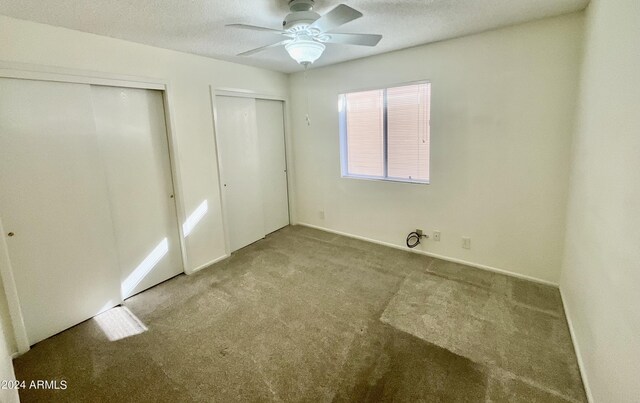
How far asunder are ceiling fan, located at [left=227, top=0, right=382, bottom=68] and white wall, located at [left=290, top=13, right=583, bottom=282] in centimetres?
146

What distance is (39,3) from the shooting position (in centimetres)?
181

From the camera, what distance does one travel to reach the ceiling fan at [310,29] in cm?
172

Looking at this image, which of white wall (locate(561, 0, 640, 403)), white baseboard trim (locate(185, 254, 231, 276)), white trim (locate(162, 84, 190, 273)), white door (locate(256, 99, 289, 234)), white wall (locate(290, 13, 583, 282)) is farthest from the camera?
white door (locate(256, 99, 289, 234))

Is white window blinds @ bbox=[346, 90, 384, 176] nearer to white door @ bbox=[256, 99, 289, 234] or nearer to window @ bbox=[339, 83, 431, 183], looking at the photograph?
window @ bbox=[339, 83, 431, 183]

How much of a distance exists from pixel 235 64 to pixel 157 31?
1.26 metres

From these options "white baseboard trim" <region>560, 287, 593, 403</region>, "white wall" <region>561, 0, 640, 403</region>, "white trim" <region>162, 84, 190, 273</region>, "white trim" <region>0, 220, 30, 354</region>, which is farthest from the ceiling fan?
"white baseboard trim" <region>560, 287, 593, 403</region>

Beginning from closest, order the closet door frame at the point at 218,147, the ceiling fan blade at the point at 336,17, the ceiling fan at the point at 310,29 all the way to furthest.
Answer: the ceiling fan blade at the point at 336,17
the ceiling fan at the point at 310,29
the closet door frame at the point at 218,147

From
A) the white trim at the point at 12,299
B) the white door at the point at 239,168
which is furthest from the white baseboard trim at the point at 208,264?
the white trim at the point at 12,299

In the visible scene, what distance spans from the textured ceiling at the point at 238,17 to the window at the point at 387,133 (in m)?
0.70

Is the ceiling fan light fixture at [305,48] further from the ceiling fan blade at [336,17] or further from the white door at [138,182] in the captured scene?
the white door at [138,182]

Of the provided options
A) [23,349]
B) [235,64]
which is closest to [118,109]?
[235,64]

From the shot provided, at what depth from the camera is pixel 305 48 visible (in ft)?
6.55

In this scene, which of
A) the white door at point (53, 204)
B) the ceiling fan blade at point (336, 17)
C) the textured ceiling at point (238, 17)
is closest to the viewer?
the ceiling fan blade at point (336, 17)

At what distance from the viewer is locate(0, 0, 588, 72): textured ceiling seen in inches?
76.0
